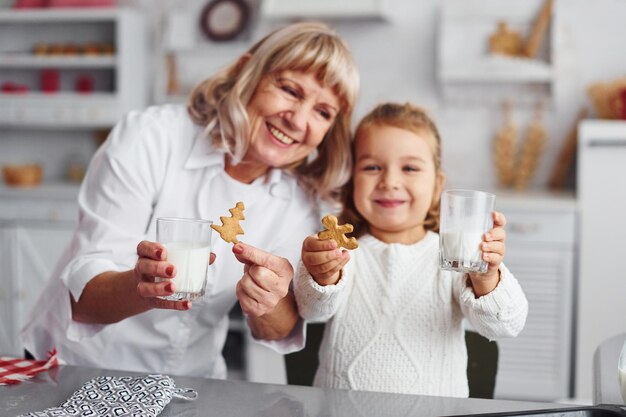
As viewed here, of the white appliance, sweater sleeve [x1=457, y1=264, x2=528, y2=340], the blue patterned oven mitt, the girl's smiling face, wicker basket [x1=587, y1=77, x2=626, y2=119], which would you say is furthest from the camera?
wicker basket [x1=587, y1=77, x2=626, y2=119]

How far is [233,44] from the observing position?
4.73 metres

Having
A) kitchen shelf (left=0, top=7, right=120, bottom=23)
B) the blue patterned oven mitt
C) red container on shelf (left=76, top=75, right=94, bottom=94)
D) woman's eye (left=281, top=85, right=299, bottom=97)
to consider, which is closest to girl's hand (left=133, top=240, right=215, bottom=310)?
the blue patterned oven mitt

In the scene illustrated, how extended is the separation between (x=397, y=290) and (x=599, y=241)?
2.30 metres

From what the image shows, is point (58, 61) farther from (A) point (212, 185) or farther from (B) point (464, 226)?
(B) point (464, 226)

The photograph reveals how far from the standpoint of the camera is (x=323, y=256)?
1.46 metres

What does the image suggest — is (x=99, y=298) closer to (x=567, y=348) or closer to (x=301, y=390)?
(x=301, y=390)

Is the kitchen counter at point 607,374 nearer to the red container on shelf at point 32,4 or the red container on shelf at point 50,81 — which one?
the red container on shelf at point 50,81

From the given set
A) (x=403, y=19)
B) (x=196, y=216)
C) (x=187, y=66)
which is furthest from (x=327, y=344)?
(x=187, y=66)

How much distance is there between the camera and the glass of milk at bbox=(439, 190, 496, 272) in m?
1.38

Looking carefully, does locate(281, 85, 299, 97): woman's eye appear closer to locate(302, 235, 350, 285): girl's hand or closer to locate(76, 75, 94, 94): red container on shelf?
locate(302, 235, 350, 285): girl's hand

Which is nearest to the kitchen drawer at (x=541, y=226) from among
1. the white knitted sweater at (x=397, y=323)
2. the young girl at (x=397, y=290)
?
the young girl at (x=397, y=290)

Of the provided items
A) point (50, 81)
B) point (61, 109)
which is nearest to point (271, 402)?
point (61, 109)

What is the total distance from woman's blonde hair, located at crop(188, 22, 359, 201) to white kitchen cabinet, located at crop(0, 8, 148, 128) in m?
2.74

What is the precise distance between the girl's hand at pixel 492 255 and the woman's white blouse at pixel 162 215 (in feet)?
1.75
